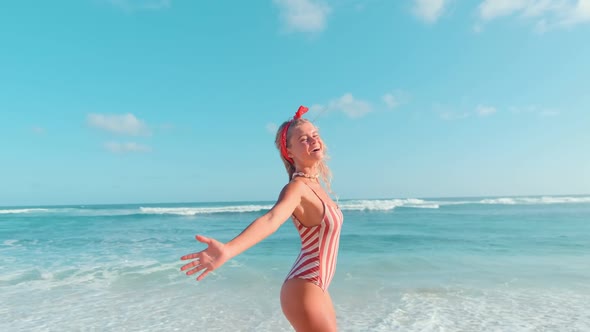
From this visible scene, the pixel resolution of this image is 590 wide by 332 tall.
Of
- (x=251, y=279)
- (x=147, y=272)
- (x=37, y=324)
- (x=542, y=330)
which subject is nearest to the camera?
(x=542, y=330)

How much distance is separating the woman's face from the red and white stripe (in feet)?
1.15

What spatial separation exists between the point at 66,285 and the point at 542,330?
26.6ft

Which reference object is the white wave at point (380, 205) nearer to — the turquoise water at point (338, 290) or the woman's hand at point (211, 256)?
the turquoise water at point (338, 290)

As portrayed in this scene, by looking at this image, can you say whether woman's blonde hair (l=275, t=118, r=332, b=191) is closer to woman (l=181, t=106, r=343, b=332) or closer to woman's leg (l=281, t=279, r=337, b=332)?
woman (l=181, t=106, r=343, b=332)

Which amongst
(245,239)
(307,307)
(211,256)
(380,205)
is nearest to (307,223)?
(307,307)

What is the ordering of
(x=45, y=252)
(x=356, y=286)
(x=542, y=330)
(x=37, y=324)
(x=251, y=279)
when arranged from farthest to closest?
(x=45, y=252) → (x=251, y=279) → (x=356, y=286) → (x=37, y=324) → (x=542, y=330)

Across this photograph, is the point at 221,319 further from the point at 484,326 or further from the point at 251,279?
the point at 484,326

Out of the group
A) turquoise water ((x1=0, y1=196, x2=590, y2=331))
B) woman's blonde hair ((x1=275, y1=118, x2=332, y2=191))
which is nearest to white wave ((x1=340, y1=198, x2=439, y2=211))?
turquoise water ((x1=0, y1=196, x2=590, y2=331))

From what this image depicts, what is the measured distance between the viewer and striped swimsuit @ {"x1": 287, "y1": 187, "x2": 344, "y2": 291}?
2.30 m

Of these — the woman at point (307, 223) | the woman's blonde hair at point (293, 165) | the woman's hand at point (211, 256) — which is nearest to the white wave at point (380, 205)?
the woman's blonde hair at point (293, 165)

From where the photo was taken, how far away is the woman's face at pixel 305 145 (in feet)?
8.18

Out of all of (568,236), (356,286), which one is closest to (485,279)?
(356,286)

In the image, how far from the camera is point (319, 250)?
7.64 ft

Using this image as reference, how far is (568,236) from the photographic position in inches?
567
